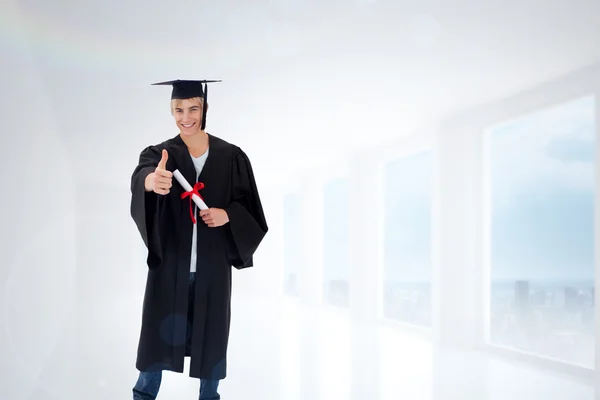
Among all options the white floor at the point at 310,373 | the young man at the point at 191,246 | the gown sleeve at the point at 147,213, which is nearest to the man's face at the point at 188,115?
the young man at the point at 191,246

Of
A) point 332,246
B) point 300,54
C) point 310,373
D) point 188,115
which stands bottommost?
point 310,373

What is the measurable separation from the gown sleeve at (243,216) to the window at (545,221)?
10.7 ft

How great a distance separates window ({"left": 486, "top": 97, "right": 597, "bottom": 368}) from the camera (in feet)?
18.9

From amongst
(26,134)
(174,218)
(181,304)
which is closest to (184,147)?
(174,218)

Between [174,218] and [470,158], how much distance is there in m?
4.58

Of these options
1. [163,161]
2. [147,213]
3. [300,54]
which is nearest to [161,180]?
[163,161]

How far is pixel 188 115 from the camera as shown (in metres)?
2.41

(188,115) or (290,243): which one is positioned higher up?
(188,115)

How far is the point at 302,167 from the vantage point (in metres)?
11.0

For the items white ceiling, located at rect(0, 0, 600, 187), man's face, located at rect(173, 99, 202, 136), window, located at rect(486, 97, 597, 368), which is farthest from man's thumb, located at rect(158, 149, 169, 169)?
window, located at rect(486, 97, 597, 368)

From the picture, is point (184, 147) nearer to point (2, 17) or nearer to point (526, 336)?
point (2, 17)

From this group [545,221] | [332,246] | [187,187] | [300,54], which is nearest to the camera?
[187,187]

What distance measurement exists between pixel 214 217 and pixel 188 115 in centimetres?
40

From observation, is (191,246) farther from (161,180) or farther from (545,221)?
(545,221)
